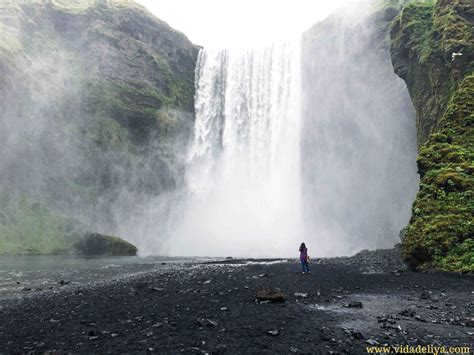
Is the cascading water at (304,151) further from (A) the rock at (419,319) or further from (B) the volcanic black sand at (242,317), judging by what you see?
(A) the rock at (419,319)

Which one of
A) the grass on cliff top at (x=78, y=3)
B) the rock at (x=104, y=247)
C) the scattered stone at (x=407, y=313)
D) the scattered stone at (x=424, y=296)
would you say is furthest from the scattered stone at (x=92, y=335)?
the grass on cliff top at (x=78, y=3)

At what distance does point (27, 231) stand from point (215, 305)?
5962 centimetres

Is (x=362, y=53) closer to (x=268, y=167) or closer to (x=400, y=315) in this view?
(x=268, y=167)

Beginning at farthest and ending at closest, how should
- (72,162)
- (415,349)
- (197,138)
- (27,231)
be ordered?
1. (197,138)
2. (72,162)
3. (27,231)
4. (415,349)

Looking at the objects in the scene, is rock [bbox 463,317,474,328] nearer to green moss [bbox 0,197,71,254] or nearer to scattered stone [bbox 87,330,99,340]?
scattered stone [bbox 87,330,99,340]

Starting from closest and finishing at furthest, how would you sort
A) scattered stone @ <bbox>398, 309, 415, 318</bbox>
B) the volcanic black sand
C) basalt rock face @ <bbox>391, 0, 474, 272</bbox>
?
the volcanic black sand < scattered stone @ <bbox>398, 309, 415, 318</bbox> < basalt rock face @ <bbox>391, 0, 474, 272</bbox>

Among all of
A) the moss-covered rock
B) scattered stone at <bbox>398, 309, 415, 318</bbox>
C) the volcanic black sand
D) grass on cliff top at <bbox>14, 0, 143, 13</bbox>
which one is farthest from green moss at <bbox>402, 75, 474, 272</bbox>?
grass on cliff top at <bbox>14, 0, 143, 13</bbox>

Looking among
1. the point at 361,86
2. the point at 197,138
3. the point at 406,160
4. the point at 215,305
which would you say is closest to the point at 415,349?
the point at 215,305

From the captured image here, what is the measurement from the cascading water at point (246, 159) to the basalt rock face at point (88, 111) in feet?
23.1

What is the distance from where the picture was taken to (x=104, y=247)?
54.9m

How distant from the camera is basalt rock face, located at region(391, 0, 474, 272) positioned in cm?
2106

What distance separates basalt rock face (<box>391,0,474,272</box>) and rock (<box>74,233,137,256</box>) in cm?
4296

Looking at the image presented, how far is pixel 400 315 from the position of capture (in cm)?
1138

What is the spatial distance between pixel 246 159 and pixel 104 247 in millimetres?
31370
